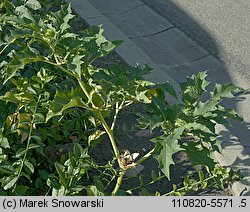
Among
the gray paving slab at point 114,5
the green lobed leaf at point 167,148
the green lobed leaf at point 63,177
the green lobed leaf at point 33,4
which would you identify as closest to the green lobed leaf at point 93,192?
the green lobed leaf at point 63,177

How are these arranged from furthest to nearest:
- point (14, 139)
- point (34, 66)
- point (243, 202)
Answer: point (34, 66), point (14, 139), point (243, 202)

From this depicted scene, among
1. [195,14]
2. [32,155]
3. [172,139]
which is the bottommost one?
[195,14]

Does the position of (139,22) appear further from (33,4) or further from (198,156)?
(198,156)

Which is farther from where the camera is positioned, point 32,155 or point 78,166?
point 32,155

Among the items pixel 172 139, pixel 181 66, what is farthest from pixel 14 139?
pixel 181 66

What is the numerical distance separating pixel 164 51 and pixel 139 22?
722 mm

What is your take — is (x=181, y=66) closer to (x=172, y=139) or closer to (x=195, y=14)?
(x=195, y=14)

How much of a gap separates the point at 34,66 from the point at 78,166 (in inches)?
44.5

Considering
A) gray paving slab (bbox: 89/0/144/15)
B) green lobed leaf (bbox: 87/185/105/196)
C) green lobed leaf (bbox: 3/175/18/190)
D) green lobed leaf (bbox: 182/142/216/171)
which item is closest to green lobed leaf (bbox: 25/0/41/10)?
green lobed leaf (bbox: 3/175/18/190)

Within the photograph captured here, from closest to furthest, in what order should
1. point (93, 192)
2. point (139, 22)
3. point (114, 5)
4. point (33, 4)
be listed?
point (93, 192)
point (33, 4)
point (139, 22)
point (114, 5)

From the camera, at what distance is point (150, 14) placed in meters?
6.52

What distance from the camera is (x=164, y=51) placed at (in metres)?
5.74

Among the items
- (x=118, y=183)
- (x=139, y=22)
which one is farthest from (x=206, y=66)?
(x=118, y=183)

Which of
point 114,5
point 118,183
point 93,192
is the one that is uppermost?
point 93,192
